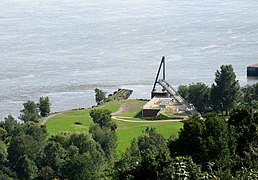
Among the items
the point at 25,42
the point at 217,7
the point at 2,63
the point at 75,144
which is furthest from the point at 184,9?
the point at 75,144

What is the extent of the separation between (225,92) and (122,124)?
9421 mm

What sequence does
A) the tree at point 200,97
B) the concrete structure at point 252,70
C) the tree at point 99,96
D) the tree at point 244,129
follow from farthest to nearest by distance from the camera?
1. the concrete structure at point 252,70
2. the tree at point 99,96
3. the tree at point 200,97
4. the tree at point 244,129

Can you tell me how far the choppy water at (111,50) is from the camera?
64688 millimetres

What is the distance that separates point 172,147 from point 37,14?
97.4 metres

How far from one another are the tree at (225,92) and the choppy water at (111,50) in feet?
44.7

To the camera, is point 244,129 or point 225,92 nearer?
point 244,129

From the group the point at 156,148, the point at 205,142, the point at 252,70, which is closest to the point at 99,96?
the point at 252,70

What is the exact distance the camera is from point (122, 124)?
4619 centimetres

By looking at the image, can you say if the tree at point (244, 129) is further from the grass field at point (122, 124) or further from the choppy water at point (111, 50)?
the choppy water at point (111, 50)

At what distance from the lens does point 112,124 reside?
138 feet

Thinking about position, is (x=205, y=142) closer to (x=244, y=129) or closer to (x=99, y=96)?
(x=244, y=129)

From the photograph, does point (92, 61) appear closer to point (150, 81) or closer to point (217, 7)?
point (150, 81)

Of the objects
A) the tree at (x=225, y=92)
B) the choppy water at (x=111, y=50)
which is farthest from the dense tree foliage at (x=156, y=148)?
the choppy water at (x=111, y=50)

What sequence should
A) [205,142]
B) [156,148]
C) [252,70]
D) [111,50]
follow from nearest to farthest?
[205,142]
[156,148]
[252,70]
[111,50]
